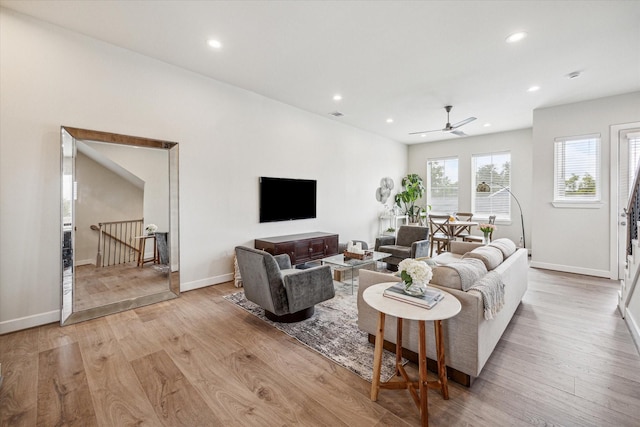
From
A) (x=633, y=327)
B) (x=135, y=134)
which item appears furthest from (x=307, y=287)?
(x=633, y=327)

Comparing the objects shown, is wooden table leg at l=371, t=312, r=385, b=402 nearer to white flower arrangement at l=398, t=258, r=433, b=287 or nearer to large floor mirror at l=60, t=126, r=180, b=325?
white flower arrangement at l=398, t=258, r=433, b=287

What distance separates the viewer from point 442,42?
3.06m

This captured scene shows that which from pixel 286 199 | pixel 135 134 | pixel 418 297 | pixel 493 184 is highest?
pixel 135 134

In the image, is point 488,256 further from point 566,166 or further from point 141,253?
point 141,253

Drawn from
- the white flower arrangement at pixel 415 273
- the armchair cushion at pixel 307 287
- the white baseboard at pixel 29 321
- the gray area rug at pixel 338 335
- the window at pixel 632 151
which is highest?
the window at pixel 632 151

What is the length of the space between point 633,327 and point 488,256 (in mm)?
1609

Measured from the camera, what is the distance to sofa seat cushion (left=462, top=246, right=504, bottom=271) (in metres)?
2.52

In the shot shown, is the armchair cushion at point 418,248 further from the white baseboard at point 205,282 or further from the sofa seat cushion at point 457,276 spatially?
the white baseboard at point 205,282

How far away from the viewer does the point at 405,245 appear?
524 cm

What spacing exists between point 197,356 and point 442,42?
3967 millimetres

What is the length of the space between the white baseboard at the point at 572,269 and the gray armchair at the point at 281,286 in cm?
446

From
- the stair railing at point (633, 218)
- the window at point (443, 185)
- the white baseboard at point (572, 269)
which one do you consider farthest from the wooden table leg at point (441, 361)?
the window at point (443, 185)

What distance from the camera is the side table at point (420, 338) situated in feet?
5.30

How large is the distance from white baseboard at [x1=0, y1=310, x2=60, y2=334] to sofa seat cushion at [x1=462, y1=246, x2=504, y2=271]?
14.0 feet
